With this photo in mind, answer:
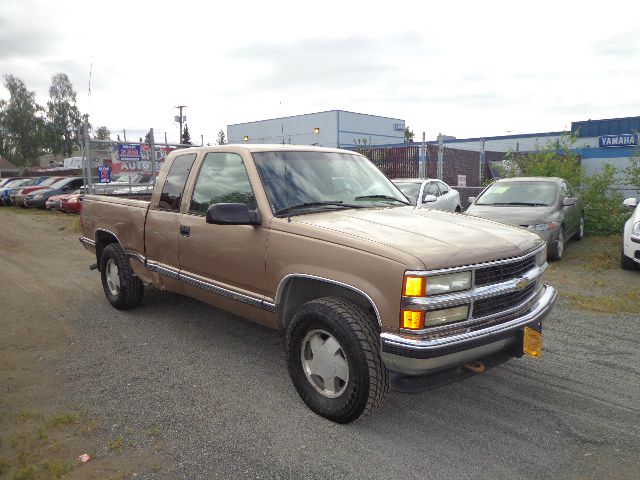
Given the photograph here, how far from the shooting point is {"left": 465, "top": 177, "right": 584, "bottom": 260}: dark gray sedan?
8.70m

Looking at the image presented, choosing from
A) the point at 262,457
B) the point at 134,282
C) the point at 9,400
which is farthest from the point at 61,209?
the point at 262,457

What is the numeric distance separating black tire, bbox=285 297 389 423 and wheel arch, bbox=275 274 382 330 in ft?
0.28

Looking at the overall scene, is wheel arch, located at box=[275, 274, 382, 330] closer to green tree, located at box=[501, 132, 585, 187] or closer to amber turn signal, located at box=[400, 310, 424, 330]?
amber turn signal, located at box=[400, 310, 424, 330]

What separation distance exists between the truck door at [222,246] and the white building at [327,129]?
3691cm

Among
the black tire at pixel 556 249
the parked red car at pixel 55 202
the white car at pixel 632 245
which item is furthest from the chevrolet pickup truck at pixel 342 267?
the parked red car at pixel 55 202

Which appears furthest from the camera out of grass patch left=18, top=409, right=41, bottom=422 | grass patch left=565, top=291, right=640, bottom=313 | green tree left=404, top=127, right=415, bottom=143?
green tree left=404, top=127, right=415, bottom=143

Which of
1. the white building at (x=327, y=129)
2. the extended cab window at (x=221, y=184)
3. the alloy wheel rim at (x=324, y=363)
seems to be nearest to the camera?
the alloy wheel rim at (x=324, y=363)

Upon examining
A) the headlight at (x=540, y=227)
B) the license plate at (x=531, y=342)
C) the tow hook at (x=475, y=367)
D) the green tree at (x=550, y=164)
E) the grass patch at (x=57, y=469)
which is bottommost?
the grass patch at (x=57, y=469)

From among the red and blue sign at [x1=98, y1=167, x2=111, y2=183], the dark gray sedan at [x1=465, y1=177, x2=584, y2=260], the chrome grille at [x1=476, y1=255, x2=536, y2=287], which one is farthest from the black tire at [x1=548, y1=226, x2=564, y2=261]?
the red and blue sign at [x1=98, y1=167, x2=111, y2=183]

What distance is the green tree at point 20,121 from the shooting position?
6138 cm

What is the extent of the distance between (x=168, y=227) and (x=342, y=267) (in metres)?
2.27

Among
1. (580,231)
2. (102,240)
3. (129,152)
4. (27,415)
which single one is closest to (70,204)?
(129,152)

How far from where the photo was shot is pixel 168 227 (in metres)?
4.80

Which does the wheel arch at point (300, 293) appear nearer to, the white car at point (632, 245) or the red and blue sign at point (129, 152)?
the white car at point (632, 245)
